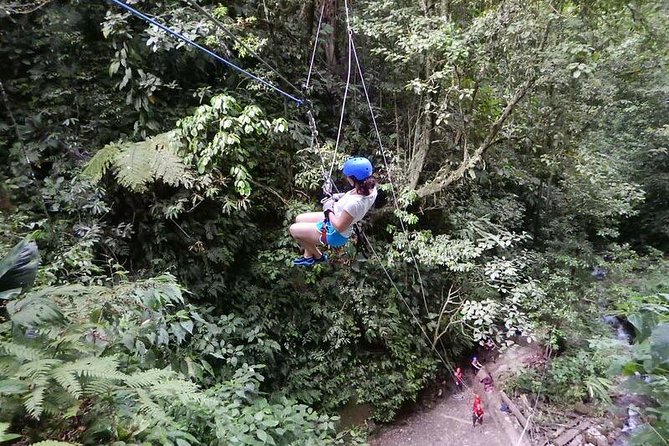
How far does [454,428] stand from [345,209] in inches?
172

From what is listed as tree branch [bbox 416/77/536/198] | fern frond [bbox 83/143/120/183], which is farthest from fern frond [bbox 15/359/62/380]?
tree branch [bbox 416/77/536/198]

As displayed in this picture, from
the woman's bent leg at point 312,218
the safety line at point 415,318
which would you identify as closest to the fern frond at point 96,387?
the woman's bent leg at point 312,218

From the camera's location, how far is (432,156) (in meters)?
6.30

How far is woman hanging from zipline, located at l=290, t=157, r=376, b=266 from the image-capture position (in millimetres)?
2967

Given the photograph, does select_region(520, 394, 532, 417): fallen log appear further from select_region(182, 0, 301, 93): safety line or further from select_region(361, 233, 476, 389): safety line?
select_region(182, 0, 301, 93): safety line

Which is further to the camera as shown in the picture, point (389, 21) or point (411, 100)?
point (411, 100)

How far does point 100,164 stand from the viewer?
390 centimetres

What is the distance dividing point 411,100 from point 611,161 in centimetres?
385

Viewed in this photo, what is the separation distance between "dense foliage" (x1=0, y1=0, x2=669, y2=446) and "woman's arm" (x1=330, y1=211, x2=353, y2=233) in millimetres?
1364

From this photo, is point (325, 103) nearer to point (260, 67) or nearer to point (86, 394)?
point (260, 67)

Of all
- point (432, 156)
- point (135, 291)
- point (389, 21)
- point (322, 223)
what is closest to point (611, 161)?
point (432, 156)

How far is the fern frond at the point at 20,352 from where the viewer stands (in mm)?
1505

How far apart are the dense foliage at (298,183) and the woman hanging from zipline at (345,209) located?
4.03ft

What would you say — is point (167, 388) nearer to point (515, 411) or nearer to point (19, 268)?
point (19, 268)
